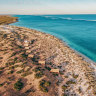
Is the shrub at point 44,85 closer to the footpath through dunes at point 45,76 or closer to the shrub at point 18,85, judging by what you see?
the footpath through dunes at point 45,76

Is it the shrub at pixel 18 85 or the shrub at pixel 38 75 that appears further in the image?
the shrub at pixel 38 75

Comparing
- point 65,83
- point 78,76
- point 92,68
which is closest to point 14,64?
point 65,83

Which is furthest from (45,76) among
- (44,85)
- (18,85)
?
(18,85)

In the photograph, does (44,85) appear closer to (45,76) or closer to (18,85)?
(45,76)

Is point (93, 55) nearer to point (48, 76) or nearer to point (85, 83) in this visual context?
point (85, 83)

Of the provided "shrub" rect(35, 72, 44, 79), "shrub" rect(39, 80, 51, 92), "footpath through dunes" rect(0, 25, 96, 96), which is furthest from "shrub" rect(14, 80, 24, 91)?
"shrub" rect(39, 80, 51, 92)

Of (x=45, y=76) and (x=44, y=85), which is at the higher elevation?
(x=45, y=76)

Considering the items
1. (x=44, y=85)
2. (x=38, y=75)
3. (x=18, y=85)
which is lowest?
(x=44, y=85)

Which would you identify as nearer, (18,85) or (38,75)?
(18,85)

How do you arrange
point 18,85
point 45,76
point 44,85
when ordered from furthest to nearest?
point 45,76, point 44,85, point 18,85

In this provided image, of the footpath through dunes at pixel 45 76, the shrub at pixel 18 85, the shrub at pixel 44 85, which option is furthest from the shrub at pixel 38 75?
the shrub at pixel 18 85

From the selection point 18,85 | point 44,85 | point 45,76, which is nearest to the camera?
point 18,85
